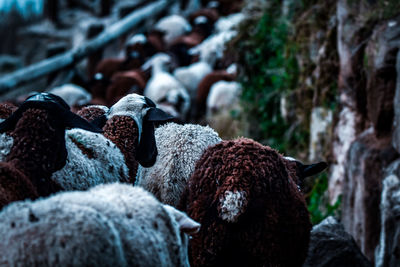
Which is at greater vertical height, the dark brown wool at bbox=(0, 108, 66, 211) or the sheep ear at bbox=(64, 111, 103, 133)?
the sheep ear at bbox=(64, 111, 103, 133)

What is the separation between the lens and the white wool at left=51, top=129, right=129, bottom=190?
262cm

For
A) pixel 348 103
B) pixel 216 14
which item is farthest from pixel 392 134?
pixel 216 14

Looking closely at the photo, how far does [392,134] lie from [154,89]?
21.7 ft

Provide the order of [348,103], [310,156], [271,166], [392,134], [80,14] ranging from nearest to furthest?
1. [271,166]
2. [392,134]
3. [348,103]
4. [310,156]
5. [80,14]

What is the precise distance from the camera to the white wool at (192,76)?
11.5 metres

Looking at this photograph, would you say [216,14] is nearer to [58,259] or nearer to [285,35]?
[285,35]

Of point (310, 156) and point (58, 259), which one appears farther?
point (310, 156)

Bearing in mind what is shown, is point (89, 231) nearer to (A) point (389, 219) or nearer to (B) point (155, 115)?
(B) point (155, 115)

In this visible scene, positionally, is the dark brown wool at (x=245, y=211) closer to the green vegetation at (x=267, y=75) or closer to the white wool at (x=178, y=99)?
the green vegetation at (x=267, y=75)

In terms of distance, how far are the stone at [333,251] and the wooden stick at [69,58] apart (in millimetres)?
6220

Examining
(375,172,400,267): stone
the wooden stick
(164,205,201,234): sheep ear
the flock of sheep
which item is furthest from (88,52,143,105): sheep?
(164,205,201,234): sheep ear

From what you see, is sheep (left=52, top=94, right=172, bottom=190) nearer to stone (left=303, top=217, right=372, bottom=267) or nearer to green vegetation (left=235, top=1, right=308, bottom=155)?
stone (left=303, top=217, right=372, bottom=267)

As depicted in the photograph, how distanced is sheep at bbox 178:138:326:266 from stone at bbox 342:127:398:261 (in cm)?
167

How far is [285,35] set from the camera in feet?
23.1
